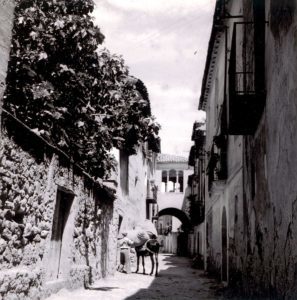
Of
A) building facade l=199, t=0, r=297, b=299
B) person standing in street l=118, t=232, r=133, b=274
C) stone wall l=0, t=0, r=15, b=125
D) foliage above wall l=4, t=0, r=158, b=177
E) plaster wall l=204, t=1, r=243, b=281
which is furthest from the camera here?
person standing in street l=118, t=232, r=133, b=274

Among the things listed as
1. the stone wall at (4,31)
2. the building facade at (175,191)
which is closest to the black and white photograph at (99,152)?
the stone wall at (4,31)

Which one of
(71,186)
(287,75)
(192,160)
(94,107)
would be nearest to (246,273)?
(71,186)

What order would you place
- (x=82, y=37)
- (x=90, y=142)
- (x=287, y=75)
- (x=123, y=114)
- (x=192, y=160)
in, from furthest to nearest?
1. (x=192, y=160)
2. (x=123, y=114)
3. (x=90, y=142)
4. (x=82, y=37)
5. (x=287, y=75)

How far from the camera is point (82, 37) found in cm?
866

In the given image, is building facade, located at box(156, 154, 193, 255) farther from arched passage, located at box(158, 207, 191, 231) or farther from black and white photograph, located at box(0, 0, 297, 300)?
→ black and white photograph, located at box(0, 0, 297, 300)

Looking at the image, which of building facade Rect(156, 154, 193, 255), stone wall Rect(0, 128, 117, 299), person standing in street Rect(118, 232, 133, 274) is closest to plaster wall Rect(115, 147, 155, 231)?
person standing in street Rect(118, 232, 133, 274)

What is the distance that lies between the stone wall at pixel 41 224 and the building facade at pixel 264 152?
315 centimetres

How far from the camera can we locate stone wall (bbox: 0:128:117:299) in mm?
5488

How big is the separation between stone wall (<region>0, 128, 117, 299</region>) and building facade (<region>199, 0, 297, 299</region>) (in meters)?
3.15

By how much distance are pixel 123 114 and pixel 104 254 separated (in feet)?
12.5

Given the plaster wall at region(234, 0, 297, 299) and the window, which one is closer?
the plaster wall at region(234, 0, 297, 299)

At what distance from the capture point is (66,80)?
9.04 metres

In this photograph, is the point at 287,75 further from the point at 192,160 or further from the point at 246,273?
the point at 192,160

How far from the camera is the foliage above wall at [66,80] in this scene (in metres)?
7.94
